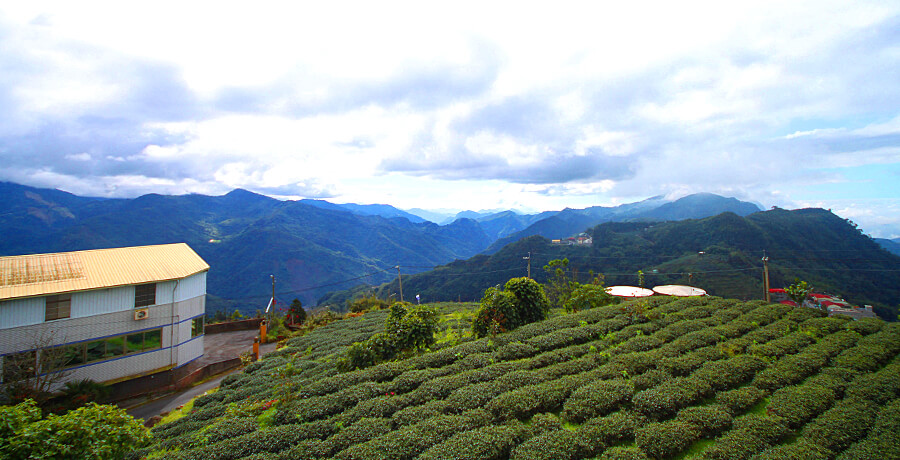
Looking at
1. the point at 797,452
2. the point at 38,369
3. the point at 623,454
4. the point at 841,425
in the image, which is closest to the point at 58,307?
the point at 38,369

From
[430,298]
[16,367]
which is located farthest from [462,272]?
[16,367]

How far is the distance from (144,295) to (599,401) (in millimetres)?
24311

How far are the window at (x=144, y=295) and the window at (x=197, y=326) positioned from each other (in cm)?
339

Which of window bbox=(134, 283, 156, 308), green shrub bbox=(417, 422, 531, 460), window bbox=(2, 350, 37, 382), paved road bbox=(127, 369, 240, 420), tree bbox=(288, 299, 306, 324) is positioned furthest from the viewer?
tree bbox=(288, 299, 306, 324)

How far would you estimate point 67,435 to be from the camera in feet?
25.3

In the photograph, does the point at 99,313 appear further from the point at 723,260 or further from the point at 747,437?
the point at 723,260

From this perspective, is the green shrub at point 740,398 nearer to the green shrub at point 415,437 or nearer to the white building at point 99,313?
the green shrub at point 415,437

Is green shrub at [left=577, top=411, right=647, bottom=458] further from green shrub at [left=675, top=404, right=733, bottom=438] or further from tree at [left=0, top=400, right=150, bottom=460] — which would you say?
tree at [left=0, top=400, right=150, bottom=460]

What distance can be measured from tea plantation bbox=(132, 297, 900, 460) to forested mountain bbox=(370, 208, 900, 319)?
153 ft

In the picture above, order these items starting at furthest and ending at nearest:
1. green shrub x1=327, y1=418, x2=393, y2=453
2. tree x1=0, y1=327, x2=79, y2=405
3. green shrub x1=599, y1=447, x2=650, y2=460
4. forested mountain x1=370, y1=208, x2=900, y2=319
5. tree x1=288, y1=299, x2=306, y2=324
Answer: forested mountain x1=370, y1=208, x2=900, y2=319
tree x1=288, y1=299, x2=306, y2=324
tree x1=0, y1=327, x2=79, y2=405
green shrub x1=327, y1=418, x2=393, y2=453
green shrub x1=599, y1=447, x2=650, y2=460

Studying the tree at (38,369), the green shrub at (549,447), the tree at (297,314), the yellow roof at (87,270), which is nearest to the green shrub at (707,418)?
the green shrub at (549,447)

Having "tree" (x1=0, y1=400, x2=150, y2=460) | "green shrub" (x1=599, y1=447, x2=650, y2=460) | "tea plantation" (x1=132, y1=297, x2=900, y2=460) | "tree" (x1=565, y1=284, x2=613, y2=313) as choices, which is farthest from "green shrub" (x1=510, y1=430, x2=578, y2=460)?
"tree" (x1=565, y1=284, x2=613, y2=313)

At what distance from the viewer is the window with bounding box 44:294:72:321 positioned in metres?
17.6

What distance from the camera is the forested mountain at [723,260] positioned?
2633 inches
